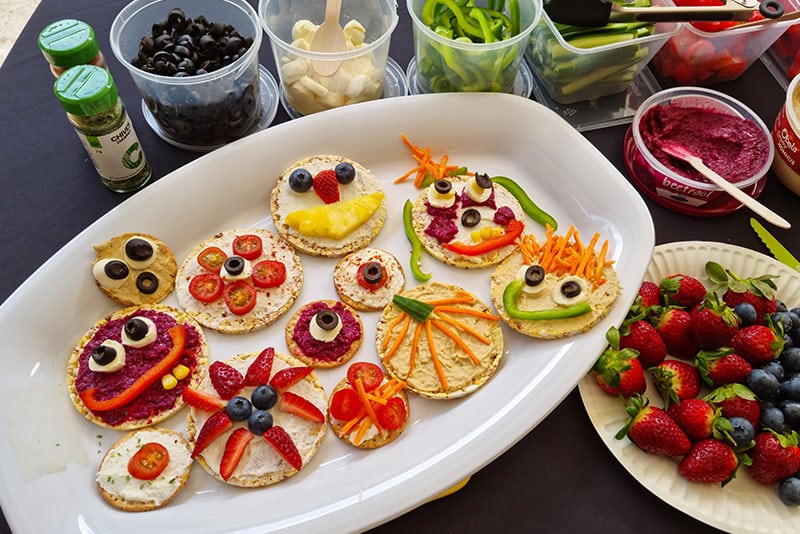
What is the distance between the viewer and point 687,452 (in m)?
2.08

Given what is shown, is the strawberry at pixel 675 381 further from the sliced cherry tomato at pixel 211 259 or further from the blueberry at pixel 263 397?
the sliced cherry tomato at pixel 211 259

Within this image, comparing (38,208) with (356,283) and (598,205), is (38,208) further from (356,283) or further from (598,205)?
(598,205)

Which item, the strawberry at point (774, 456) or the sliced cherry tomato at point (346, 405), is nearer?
the strawberry at point (774, 456)

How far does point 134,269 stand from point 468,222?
1.18 meters

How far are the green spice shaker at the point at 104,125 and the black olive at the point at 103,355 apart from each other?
0.67 meters

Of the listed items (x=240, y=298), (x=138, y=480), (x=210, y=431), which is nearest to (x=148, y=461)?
(x=138, y=480)

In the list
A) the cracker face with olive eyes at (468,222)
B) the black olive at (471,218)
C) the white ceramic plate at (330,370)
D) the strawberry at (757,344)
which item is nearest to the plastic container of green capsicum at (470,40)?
the white ceramic plate at (330,370)

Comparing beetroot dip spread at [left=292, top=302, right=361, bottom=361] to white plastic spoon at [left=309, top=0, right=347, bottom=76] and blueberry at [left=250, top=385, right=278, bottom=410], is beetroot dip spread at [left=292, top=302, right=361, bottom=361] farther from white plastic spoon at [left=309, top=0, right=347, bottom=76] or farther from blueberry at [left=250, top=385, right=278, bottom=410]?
white plastic spoon at [left=309, top=0, right=347, bottom=76]

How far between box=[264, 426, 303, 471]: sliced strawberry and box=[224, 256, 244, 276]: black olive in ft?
1.87

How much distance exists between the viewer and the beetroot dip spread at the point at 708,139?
102 inches

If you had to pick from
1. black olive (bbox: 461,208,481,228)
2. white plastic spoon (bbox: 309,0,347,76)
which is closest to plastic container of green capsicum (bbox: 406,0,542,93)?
white plastic spoon (bbox: 309,0,347,76)

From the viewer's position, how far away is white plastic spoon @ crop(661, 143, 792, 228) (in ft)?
7.86

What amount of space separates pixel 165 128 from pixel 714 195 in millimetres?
2110

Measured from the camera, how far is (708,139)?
8.70 ft
